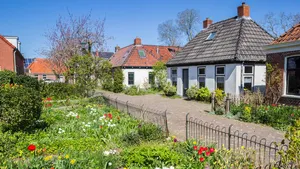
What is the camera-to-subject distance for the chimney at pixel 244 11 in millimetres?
16266

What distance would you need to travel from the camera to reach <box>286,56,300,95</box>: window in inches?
410

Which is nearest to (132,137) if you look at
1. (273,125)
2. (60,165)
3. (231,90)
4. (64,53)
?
(60,165)

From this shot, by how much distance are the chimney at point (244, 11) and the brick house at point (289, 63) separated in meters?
5.69

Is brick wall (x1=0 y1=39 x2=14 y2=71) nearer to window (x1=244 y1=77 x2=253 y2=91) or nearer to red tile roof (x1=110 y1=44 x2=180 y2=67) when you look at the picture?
red tile roof (x1=110 y1=44 x2=180 y2=67)

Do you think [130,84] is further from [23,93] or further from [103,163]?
[103,163]

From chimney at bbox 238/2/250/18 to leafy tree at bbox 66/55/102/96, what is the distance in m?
11.6

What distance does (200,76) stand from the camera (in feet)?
54.2

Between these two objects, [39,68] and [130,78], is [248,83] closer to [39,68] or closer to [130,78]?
[130,78]

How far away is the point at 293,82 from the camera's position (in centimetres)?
1066

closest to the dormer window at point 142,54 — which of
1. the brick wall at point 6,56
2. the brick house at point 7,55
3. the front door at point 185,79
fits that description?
the front door at point 185,79

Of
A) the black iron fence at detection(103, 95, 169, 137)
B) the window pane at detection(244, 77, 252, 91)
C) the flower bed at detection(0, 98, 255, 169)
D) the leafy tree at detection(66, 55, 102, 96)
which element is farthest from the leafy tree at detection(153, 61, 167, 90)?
the flower bed at detection(0, 98, 255, 169)

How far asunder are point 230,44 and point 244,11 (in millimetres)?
3569

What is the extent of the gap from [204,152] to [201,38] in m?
15.7

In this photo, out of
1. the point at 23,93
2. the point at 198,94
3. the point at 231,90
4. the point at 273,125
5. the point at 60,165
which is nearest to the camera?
the point at 60,165
